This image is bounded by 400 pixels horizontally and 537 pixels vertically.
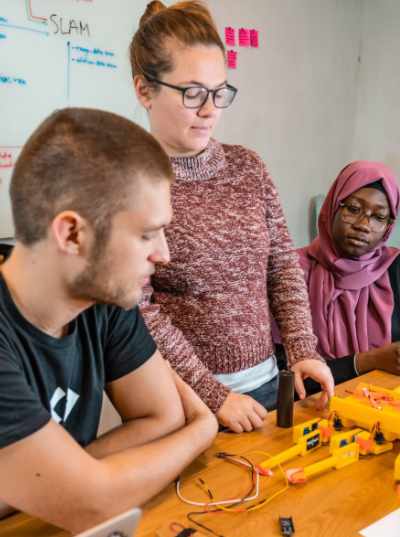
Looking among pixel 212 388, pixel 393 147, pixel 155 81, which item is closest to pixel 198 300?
pixel 212 388

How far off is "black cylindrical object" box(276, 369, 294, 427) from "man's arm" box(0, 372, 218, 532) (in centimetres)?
33

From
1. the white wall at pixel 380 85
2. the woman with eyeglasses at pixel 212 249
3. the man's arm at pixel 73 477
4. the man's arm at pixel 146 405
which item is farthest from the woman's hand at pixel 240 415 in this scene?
the white wall at pixel 380 85

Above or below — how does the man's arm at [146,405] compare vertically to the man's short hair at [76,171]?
below

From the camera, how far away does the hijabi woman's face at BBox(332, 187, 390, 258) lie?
2078 millimetres

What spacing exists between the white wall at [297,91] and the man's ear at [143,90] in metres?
1.54

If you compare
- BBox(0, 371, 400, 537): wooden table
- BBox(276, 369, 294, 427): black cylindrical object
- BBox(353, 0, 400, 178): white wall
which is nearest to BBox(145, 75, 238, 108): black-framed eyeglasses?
BBox(276, 369, 294, 427): black cylindrical object

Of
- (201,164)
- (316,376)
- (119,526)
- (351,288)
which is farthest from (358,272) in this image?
(119,526)

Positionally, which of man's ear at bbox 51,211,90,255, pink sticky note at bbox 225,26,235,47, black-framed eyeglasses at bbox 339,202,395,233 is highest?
pink sticky note at bbox 225,26,235,47

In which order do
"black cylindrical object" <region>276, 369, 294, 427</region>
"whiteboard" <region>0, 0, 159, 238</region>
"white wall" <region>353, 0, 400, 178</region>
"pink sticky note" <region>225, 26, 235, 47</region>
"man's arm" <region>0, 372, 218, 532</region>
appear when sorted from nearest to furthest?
"man's arm" <region>0, 372, 218, 532</region> → "black cylindrical object" <region>276, 369, 294, 427</region> → "whiteboard" <region>0, 0, 159, 238</region> → "pink sticky note" <region>225, 26, 235, 47</region> → "white wall" <region>353, 0, 400, 178</region>

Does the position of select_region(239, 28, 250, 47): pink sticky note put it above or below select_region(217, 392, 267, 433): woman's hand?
above

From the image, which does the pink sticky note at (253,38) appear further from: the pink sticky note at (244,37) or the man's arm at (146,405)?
the man's arm at (146,405)

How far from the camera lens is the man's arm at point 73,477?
848 millimetres

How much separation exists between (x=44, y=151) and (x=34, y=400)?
1.24ft

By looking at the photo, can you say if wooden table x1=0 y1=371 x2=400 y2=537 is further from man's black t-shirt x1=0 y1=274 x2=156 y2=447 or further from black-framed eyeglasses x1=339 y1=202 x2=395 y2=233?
black-framed eyeglasses x1=339 y1=202 x2=395 y2=233
